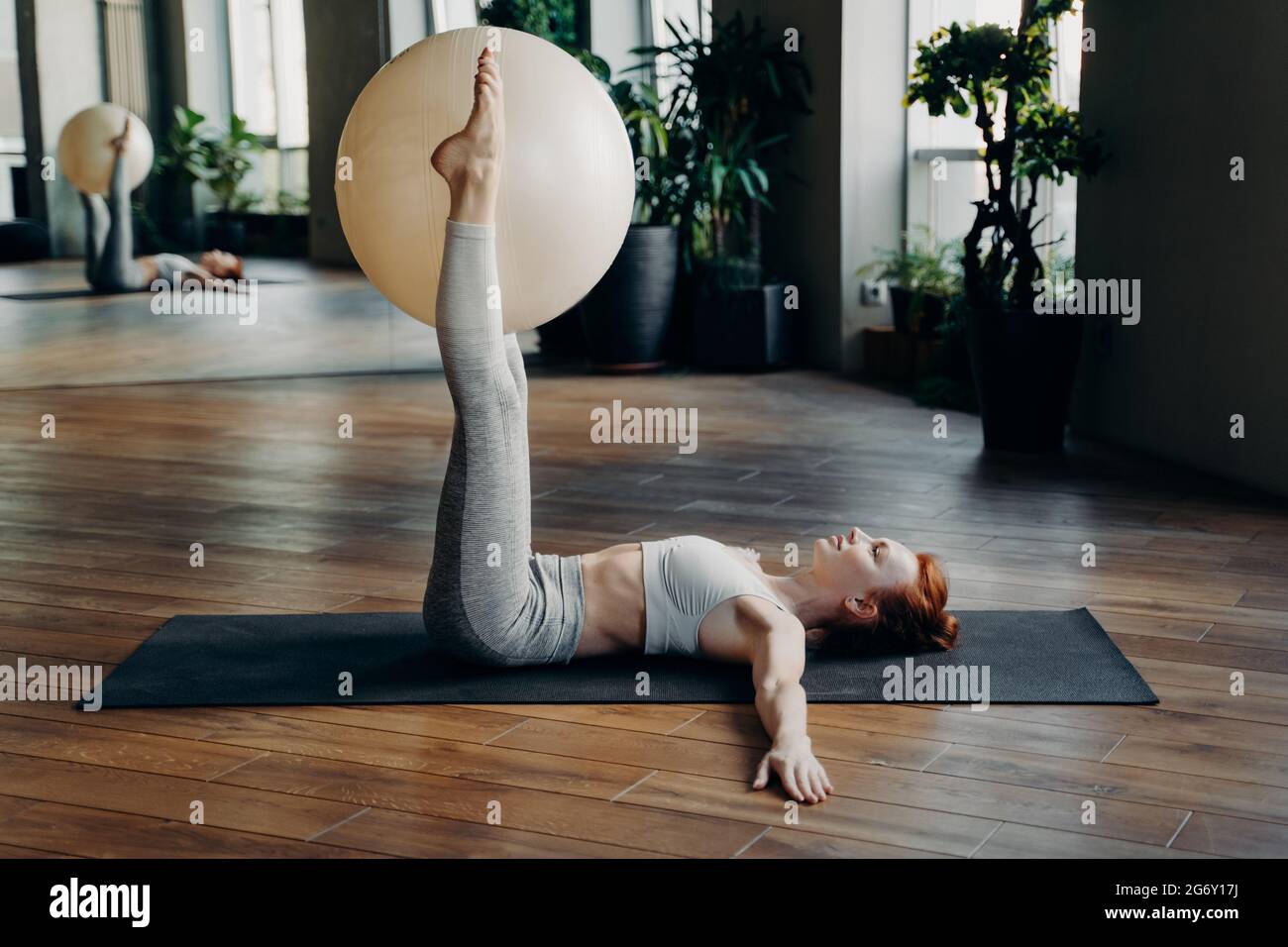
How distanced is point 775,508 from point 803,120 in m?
3.27

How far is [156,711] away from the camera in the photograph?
7.88 ft

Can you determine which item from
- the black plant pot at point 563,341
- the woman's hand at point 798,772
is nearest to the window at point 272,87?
the black plant pot at point 563,341

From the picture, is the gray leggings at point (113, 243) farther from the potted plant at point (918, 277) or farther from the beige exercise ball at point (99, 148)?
the potted plant at point (918, 277)

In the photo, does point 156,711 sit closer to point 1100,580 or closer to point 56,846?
point 56,846

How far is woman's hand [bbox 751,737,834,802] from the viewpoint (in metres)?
2.02

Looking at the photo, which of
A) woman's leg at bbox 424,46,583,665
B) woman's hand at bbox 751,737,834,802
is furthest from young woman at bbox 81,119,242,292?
woman's hand at bbox 751,737,834,802

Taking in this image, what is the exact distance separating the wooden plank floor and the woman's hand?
0.04 meters

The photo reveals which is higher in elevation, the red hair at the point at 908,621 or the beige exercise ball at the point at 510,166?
the beige exercise ball at the point at 510,166

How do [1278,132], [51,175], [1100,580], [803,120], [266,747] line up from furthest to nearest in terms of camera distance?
[803,120] < [51,175] < [1278,132] < [1100,580] < [266,747]

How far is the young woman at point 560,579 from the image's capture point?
7.09ft

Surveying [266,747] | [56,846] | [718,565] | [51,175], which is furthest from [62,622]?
[51,175]

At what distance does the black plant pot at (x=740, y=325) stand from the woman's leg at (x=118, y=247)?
102 inches

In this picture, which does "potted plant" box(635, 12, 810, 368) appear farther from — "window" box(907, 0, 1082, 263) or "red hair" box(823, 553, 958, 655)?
"red hair" box(823, 553, 958, 655)

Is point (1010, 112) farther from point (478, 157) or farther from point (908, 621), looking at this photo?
point (478, 157)
